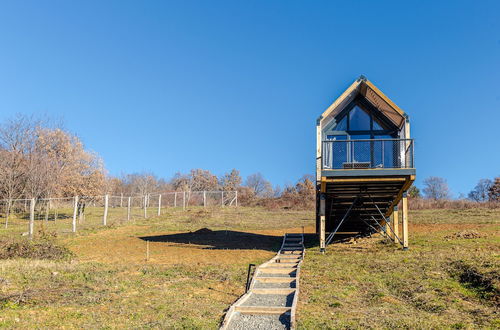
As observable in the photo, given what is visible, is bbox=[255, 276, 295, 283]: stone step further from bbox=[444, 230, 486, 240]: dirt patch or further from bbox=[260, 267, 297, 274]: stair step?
bbox=[444, 230, 486, 240]: dirt patch

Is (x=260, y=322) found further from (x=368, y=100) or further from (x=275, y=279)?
(x=368, y=100)

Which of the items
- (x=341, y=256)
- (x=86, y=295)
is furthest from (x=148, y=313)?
(x=341, y=256)

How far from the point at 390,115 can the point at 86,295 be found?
13368 millimetres

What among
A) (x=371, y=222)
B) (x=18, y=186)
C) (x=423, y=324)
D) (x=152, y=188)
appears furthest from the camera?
(x=152, y=188)

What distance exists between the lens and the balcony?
55.3 ft

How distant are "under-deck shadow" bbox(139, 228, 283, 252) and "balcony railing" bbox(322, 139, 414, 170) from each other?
5.18 meters

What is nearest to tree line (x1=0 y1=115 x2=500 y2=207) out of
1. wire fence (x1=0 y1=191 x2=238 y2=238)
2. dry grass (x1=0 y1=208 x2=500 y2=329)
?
wire fence (x1=0 y1=191 x2=238 y2=238)

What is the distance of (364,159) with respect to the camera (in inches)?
674

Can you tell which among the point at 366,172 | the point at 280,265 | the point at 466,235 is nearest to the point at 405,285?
the point at 280,265

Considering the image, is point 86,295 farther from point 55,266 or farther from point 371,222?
point 371,222

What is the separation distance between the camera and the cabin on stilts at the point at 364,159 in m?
16.8

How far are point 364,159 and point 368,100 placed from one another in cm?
307

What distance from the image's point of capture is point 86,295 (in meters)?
11.4

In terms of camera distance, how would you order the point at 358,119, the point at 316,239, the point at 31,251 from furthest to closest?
the point at 316,239, the point at 358,119, the point at 31,251
